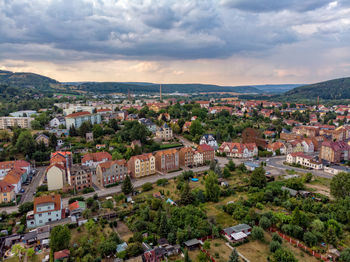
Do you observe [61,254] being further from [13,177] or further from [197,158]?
[197,158]

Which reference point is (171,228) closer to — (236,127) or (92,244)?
(92,244)

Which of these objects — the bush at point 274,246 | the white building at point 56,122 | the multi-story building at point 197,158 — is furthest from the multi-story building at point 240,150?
the white building at point 56,122

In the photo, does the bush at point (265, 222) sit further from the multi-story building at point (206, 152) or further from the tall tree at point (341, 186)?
the multi-story building at point (206, 152)

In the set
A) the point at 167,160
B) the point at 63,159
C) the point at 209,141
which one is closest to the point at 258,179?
the point at 167,160

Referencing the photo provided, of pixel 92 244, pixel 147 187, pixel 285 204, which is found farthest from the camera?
pixel 147 187

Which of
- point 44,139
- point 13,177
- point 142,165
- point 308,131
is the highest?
point 44,139

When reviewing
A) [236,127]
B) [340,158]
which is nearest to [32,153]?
[236,127]

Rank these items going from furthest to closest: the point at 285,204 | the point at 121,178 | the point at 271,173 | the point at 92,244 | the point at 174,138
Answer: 1. the point at 174,138
2. the point at 271,173
3. the point at 121,178
4. the point at 285,204
5. the point at 92,244
